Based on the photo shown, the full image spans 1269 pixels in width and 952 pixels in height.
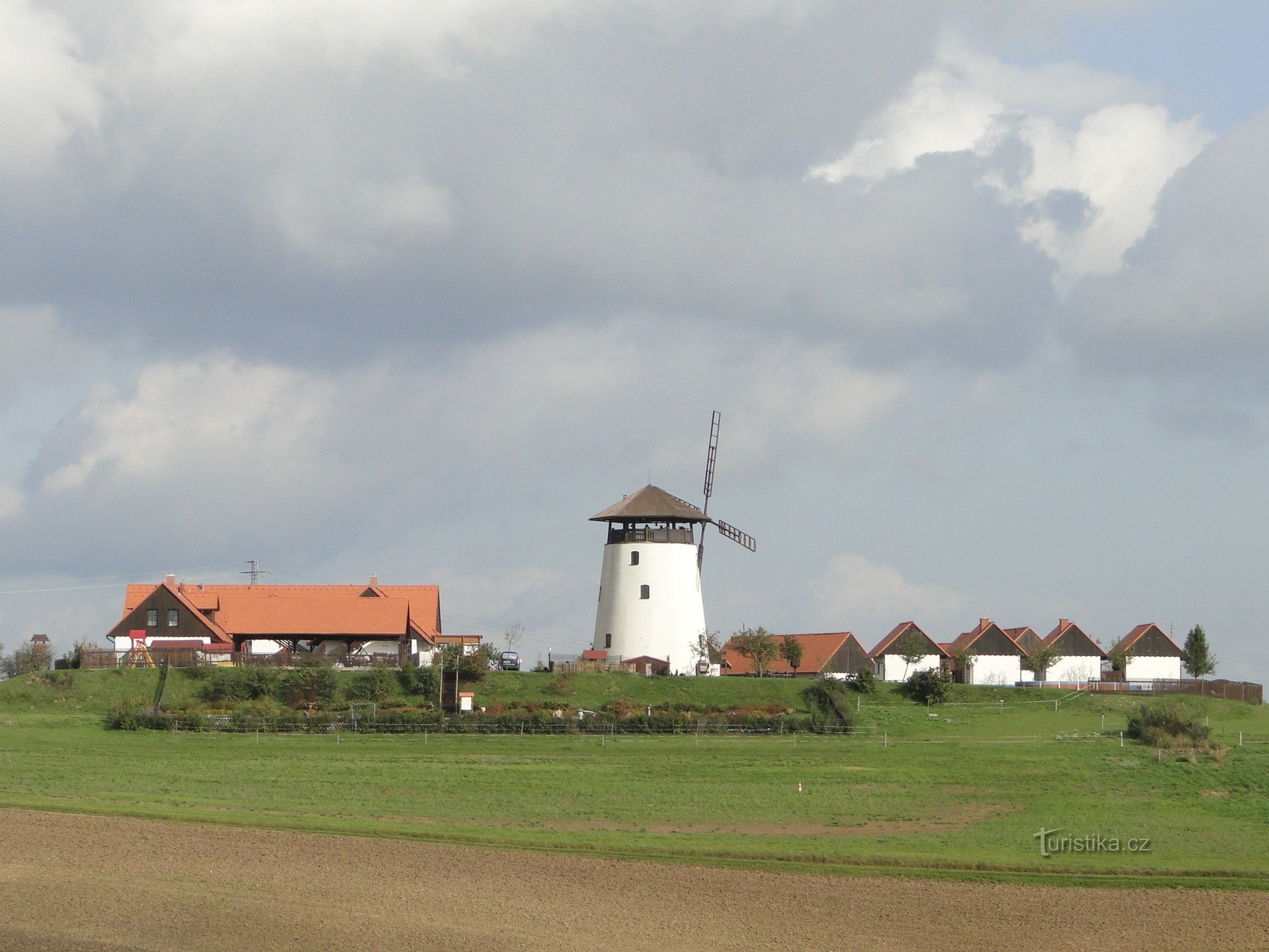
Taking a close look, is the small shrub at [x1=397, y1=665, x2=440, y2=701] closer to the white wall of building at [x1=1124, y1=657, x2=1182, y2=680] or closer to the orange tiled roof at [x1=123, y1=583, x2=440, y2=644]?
the orange tiled roof at [x1=123, y1=583, x2=440, y2=644]

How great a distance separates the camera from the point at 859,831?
32.7 meters

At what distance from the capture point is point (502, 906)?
23688 millimetres

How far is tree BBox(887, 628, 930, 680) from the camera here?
285 ft

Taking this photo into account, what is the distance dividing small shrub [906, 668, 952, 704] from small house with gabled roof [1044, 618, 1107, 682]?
26.3 metres

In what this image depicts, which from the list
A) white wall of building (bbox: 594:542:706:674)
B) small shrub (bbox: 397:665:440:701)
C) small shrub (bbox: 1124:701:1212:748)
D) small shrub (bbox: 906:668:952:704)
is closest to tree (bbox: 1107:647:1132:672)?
small shrub (bbox: 906:668:952:704)

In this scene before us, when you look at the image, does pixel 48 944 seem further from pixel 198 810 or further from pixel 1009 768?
pixel 1009 768

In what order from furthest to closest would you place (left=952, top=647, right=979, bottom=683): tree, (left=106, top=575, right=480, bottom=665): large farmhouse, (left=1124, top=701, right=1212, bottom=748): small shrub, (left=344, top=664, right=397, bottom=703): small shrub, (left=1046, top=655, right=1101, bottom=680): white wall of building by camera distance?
(left=1046, top=655, right=1101, bottom=680): white wall of building, (left=952, top=647, right=979, bottom=683): tree, (left=106, top=575, right=480, bottom=665): large farmhouse, (left=344, top=664, right=397, bottom=703): small shrub, (left=1124, top=701, right=1212, bottom=748): small shrub

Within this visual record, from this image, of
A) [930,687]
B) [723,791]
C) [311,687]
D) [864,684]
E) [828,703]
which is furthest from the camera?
[864,684]

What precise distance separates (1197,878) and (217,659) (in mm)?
53109

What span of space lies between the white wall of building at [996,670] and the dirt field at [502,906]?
218 feet

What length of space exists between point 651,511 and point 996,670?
94.8ft

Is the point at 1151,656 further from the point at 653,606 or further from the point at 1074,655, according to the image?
the point at 653,606

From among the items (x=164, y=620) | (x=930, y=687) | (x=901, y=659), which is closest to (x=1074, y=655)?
(x=901, y=659)

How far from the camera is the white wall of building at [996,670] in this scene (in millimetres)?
91188
